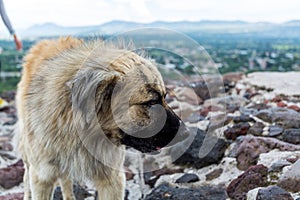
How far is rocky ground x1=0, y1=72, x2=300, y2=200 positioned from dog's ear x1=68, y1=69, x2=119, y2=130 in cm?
141

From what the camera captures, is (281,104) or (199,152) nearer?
(199,152)

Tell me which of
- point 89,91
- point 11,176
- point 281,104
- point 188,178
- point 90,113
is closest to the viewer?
point 89,91

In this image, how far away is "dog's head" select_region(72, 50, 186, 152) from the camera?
3227mm

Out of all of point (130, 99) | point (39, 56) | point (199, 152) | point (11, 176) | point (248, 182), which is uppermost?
point (39, 56)

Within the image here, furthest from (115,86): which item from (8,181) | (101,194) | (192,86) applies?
(192,86)

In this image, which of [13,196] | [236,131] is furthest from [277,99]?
[13,196]

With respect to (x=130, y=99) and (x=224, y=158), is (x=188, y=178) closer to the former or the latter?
(x=224, y=158)

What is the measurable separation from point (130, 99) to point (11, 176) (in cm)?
290

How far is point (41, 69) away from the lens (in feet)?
12.4

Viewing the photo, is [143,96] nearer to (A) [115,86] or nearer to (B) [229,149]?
(A) [115,86]

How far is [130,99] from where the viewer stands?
10.7ft

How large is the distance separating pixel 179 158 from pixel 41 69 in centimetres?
215

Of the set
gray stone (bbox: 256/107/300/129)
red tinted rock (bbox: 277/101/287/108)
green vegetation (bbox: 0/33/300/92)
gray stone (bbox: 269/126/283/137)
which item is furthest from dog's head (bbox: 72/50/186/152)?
red tinted rock (bbox: 277/101/287/108)

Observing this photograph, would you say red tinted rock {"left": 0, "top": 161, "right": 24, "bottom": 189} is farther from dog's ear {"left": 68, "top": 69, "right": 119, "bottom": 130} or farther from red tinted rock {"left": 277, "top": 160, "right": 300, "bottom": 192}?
red tinted rock {"left": 277, "top": 160, "right": 300, "bottom": 192}
